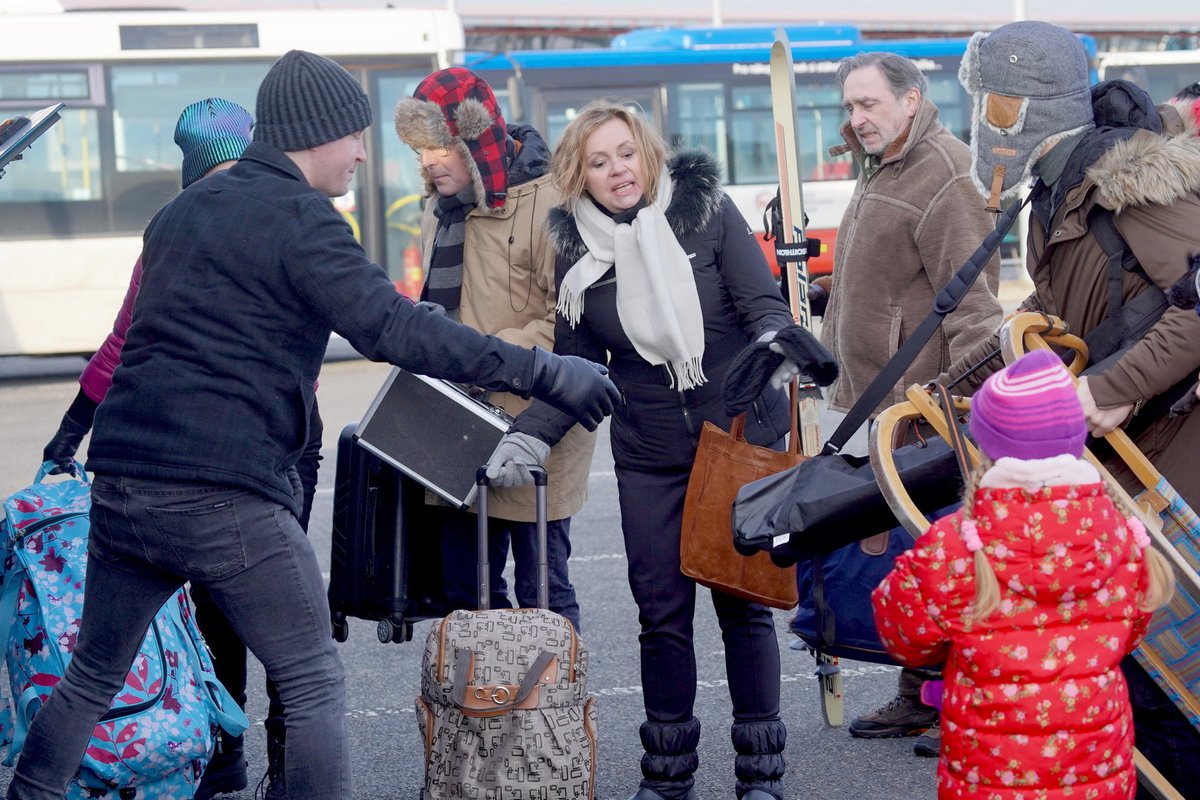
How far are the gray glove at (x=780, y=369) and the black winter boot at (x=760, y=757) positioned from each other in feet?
3.07

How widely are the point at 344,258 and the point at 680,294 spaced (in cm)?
106

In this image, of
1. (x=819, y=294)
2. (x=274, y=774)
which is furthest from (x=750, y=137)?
(x=274, y=774)

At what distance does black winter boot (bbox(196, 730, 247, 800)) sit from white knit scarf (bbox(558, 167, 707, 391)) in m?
1.58

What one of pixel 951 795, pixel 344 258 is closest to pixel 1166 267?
pixel 951 795

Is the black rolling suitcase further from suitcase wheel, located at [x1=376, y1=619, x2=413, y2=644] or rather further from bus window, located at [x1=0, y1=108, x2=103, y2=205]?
bus window, located at [x1=0, y1=108, x2=103, y2=205]

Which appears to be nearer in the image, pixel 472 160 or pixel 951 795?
pixel 951 795

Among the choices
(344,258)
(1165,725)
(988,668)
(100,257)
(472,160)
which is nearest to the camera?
(988,668)

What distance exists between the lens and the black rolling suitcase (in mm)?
4168

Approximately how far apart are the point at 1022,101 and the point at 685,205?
0.89m

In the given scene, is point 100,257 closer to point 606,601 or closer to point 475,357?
point 606,601

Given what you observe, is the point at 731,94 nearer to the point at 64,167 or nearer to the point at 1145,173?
the point at 64,167

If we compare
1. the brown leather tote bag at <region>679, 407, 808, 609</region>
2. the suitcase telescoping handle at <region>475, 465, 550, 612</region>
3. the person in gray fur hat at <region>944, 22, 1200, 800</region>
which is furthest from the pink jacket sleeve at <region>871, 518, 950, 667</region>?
the suitcase telescoping handle at <region>475, 465, 550, 612</region>

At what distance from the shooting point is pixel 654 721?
3.84m

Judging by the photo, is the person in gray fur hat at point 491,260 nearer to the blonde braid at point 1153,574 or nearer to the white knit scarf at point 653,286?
the white knit scarf at point 653,286
